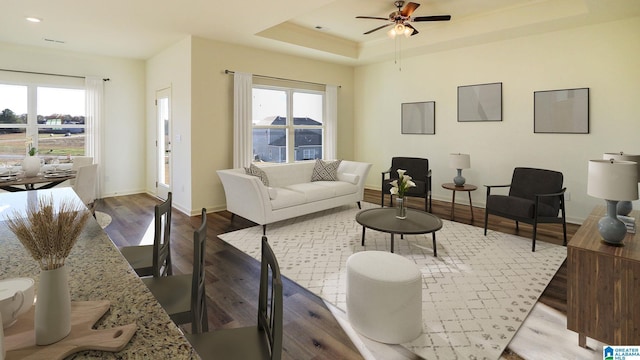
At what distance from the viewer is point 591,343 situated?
2176 millimetres

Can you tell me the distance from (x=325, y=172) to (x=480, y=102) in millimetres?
2839

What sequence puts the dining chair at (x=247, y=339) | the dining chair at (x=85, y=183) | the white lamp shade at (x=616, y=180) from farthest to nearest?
the dining chair at (x=85, y=183) < the white lamp shade at (x=616, y=180) < the dining chair at (x=247, y=339)

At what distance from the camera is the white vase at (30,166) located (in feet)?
13.7

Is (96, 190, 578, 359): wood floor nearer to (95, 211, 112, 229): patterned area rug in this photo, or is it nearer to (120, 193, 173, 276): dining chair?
(95, 211, 112, 229): patterned area rug

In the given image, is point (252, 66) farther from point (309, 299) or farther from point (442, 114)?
point (309, 299)

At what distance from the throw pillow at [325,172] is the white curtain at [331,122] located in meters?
1.55

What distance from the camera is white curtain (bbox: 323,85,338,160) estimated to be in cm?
724

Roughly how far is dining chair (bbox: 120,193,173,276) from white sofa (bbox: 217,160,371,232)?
83.2 inches

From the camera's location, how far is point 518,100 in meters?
5.36

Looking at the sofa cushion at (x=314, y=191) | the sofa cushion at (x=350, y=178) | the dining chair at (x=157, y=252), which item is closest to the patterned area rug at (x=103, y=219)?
the sofa cushion at (x=314, y=191)

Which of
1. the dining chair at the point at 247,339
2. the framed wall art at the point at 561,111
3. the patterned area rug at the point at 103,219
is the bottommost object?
the patterned area rug at the point at 103,219

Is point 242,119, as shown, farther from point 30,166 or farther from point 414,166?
point 414,166

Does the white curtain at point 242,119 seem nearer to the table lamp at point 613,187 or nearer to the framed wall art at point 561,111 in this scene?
the framed wall art at point 561,111

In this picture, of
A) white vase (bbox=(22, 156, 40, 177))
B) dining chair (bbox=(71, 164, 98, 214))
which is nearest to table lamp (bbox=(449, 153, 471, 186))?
dining chair (bbox=(71, 164, 98, 214))
